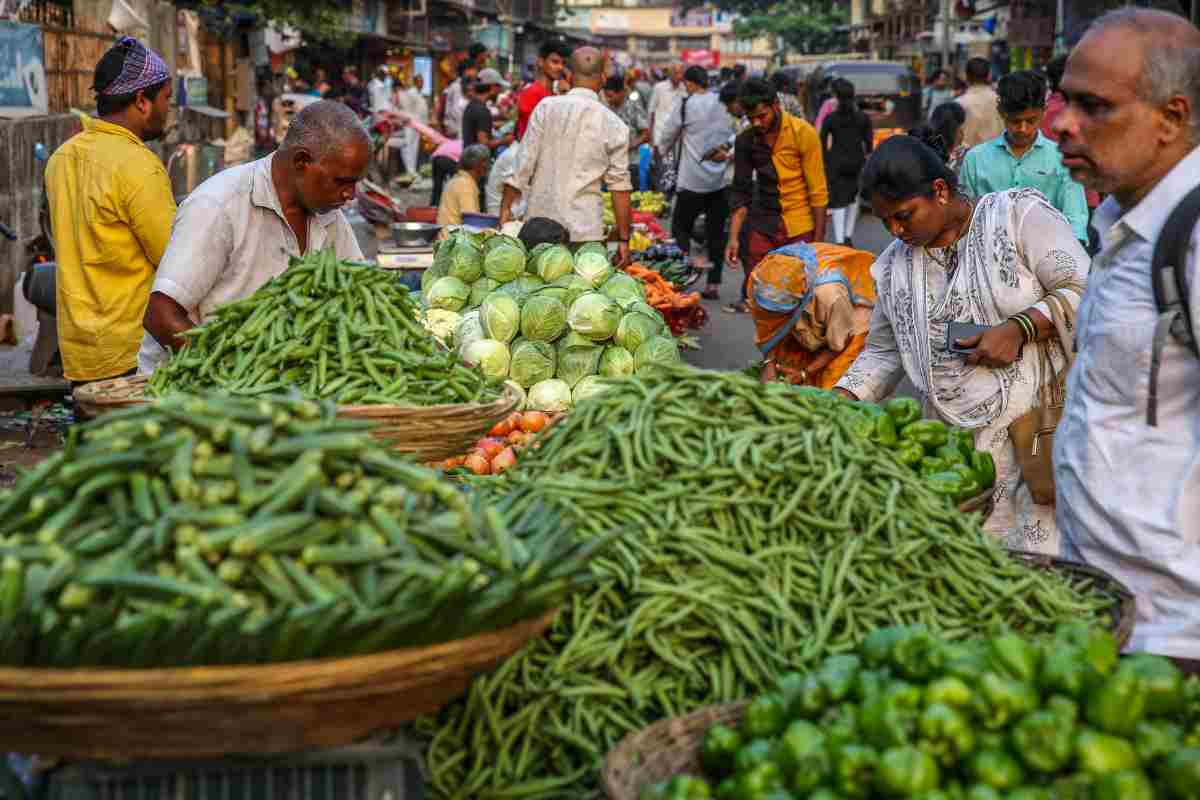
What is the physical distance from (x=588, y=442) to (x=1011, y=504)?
8.12 ft

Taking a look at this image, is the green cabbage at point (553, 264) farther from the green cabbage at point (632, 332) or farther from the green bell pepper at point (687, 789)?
the green bell pepper at point (687, 789)

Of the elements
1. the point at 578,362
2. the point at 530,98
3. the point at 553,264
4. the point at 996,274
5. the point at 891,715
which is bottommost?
the point at 578,362

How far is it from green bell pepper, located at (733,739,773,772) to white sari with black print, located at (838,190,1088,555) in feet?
8.78

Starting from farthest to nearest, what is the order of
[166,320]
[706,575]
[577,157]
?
1. [577,157]
2. [166,320]
3. [706,575]

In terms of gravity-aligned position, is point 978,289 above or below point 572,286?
above

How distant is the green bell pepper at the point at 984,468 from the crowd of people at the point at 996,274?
416 mm

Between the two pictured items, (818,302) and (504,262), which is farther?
(504,262)

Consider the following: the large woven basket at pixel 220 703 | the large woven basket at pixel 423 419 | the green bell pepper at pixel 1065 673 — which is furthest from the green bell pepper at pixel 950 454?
the large woven basket at pixel 220 703

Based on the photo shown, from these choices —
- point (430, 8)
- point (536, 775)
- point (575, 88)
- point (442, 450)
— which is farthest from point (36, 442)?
point (430, 8)

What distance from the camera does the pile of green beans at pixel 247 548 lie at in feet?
6.99

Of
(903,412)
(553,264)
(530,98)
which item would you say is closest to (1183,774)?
(903,412)

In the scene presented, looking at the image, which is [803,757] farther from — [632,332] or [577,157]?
[577,157]

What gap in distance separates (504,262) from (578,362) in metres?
1.04

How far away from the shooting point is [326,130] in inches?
189
